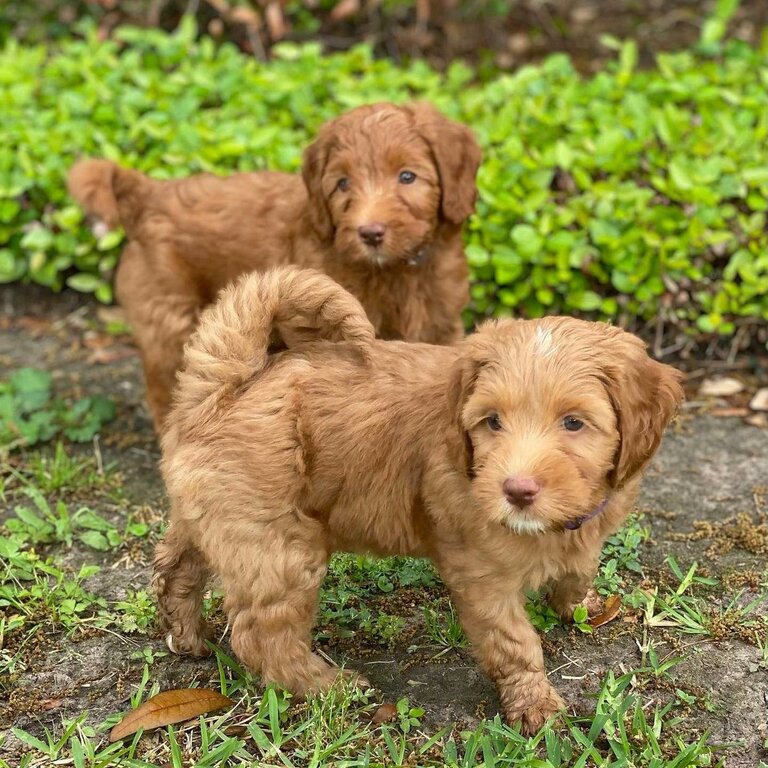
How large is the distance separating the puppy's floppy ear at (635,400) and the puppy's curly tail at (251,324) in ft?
2.99

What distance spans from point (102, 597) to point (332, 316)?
1.73 meters

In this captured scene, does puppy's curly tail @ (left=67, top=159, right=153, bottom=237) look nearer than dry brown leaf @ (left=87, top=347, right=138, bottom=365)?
Yes

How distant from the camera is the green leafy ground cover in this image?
6.14 m

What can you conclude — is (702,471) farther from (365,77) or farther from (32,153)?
(32,153)

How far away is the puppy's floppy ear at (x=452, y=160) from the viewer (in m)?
5.16

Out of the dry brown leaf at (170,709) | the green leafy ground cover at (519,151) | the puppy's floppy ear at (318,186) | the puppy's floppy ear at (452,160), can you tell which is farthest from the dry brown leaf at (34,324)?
the dry brown leaf at (170,709)

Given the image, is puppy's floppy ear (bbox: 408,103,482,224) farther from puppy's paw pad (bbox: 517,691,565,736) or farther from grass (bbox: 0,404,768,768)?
puppy's paw pad (bbox: 517,691,565,736)

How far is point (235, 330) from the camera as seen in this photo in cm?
367

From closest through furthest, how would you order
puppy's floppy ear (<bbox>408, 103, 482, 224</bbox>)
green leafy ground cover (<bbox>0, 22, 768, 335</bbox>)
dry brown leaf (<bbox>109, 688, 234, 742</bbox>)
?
dry brown leaf (<bbox>109, 688, 234, 742</bbox>) → puppy's floppy ear (<bbox>408, 103, 482, 224</bbox>) → green leafy ground cover (<bbox>0, 22, 768, 335</bbox>)

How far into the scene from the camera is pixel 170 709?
151 inches

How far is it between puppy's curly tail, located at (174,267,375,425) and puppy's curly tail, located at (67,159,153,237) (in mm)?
2155

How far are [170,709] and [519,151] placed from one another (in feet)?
13.5

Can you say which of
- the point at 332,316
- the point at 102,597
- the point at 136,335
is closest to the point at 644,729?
the point at 332,316

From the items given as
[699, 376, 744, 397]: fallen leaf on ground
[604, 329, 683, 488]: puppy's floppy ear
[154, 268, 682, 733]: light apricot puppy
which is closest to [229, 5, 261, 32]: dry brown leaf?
[699, 376, 744, 397]: fallen leaf on ground
